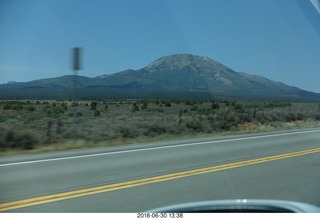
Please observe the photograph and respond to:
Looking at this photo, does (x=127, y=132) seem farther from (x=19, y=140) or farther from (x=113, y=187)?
(x=113, y=187)

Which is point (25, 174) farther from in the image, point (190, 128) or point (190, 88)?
point (190, 88)

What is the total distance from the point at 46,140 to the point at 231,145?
720cm

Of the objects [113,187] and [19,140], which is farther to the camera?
[19,140]

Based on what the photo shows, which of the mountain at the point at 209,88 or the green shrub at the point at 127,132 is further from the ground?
the mountain at the point at 209,88

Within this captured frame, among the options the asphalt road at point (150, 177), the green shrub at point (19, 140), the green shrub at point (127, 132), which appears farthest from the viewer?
the green shrub at point (127, 132)

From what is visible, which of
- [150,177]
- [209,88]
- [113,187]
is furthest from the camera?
[209,88]

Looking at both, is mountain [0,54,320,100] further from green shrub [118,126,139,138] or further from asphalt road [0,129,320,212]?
asphalt road [0,129,320,212]

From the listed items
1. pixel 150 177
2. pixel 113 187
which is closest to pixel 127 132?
pixel 150 177

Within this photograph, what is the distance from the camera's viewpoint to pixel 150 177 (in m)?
10.5

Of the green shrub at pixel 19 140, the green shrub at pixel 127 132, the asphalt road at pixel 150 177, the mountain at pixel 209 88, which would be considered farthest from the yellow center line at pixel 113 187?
the mountain at pixel 209 88

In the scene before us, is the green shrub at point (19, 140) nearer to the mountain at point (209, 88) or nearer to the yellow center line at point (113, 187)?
the yellow center line at point (113, 187)

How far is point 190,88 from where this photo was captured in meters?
178

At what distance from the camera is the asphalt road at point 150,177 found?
7992 millimetres

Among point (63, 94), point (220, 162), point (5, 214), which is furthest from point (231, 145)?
point (63, 94)
